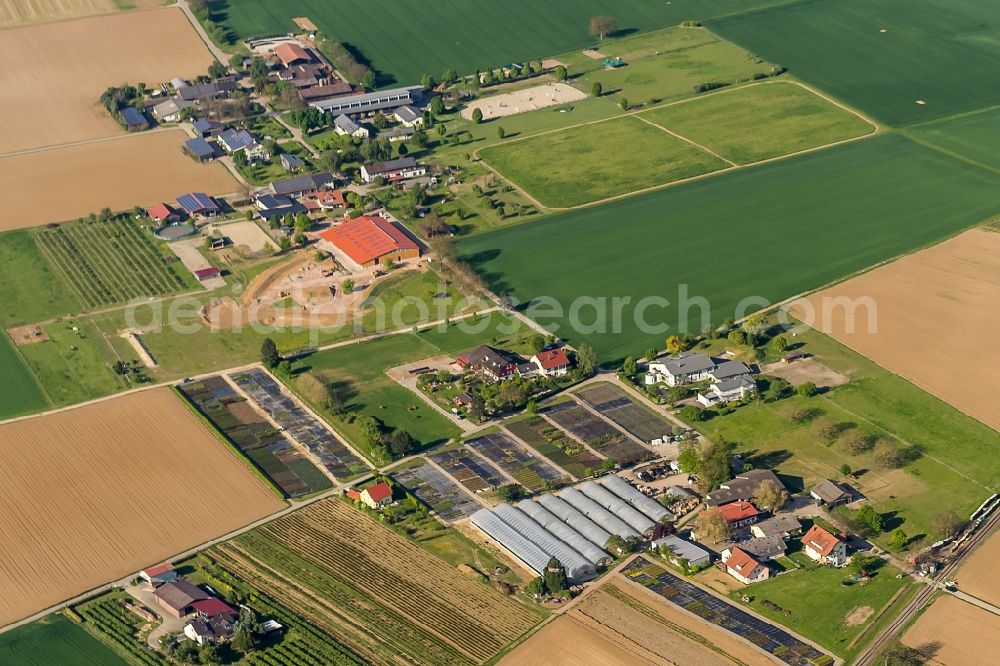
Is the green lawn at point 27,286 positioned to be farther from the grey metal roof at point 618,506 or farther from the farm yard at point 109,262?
the grey metal roof at point 618,506

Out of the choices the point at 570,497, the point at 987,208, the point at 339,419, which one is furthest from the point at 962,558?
the point at 987,208

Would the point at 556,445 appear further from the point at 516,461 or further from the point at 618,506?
the point at 618,506

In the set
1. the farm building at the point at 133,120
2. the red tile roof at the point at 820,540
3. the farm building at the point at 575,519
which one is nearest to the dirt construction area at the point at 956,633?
the red tile roof at the point at 820,540

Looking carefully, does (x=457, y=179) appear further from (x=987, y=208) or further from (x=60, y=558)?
(x=60, y=558)

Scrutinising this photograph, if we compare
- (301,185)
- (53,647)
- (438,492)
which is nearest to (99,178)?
(301,185)

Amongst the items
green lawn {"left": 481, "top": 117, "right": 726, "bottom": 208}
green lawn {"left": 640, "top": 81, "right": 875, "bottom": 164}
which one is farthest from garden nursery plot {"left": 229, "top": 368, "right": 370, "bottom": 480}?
green lawn {"left": 640, "top": 81, "right": 875, "bottom": 164}

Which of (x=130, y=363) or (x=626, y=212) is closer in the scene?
(x=130, y=363)

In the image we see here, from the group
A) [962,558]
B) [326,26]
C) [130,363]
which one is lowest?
[962,558]
